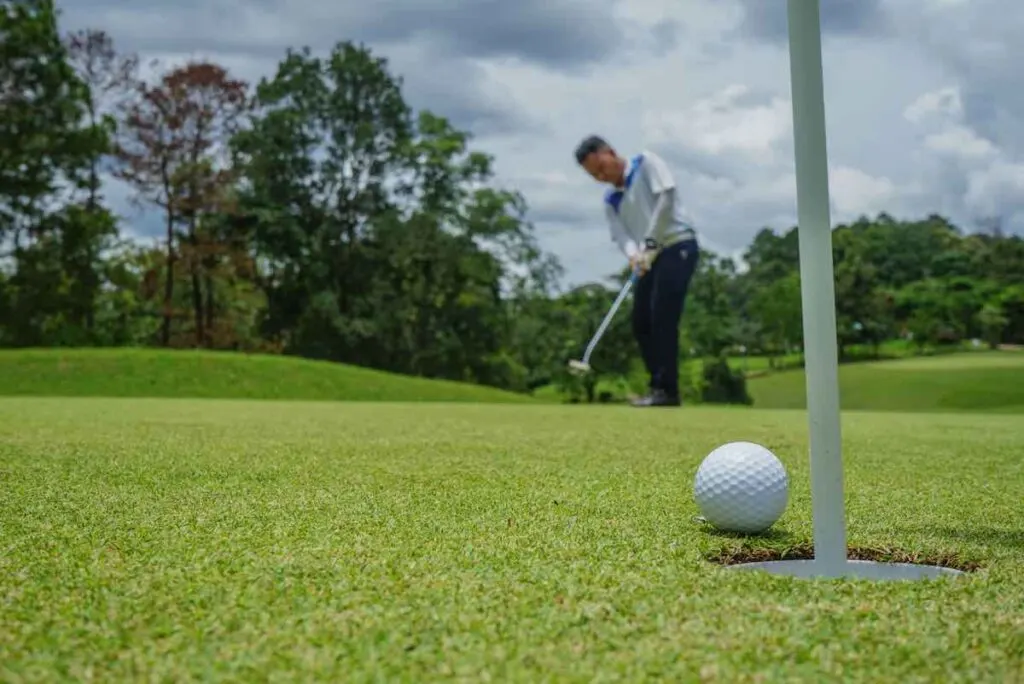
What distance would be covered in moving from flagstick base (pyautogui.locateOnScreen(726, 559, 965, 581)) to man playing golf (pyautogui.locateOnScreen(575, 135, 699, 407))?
7945mm

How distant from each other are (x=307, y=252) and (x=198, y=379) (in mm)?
14952

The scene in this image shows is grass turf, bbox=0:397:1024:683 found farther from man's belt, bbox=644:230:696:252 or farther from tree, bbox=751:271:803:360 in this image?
tree, bbox=751:271:803:360

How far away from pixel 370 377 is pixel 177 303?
17177mm

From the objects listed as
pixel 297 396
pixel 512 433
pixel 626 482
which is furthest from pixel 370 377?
pixel 626 482

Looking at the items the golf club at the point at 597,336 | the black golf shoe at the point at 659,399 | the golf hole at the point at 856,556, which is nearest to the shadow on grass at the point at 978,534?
the golf hole at the point at 856,556

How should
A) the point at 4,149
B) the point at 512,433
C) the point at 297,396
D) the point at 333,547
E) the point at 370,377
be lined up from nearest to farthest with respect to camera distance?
the point at 333,547 < the point at 512,433 < the point at 297,396 < the point at 370,377 < the point at 4,149

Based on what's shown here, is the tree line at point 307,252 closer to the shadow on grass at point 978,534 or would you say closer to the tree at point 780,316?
the tree at point 780,316

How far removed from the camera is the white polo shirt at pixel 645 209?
34.8ft

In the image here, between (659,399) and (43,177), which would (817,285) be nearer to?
(659,399)

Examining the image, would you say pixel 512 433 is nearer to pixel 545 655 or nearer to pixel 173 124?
pixel 545 655

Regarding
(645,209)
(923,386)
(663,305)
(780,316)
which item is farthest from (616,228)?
(780,316)

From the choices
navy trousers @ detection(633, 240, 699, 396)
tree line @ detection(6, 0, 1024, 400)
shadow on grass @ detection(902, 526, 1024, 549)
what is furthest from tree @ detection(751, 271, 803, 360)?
shadow on grass @ detection(902, 526, 1024, 549)

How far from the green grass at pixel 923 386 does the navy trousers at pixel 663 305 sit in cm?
1446

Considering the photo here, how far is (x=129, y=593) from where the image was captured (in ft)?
6.86
